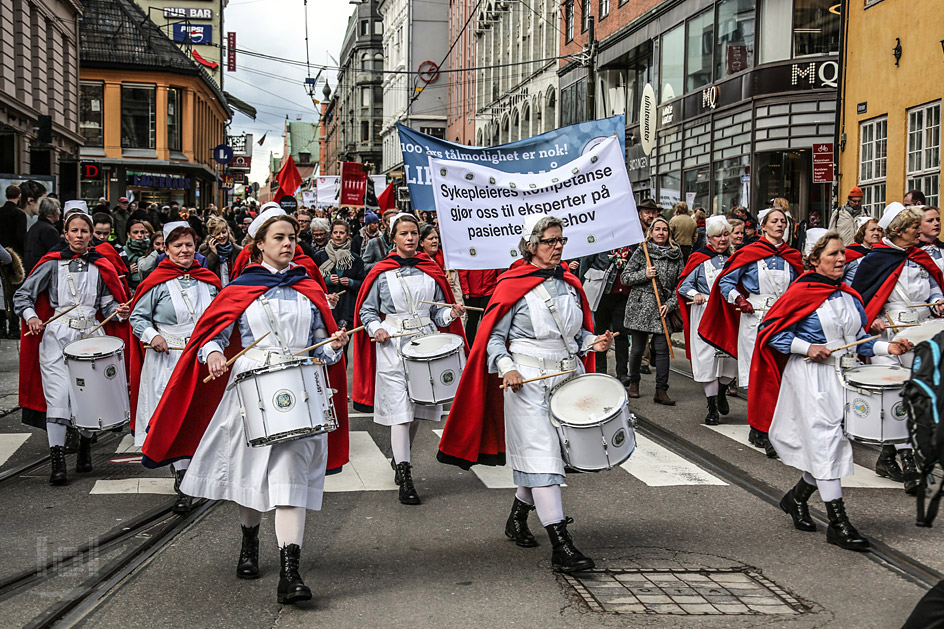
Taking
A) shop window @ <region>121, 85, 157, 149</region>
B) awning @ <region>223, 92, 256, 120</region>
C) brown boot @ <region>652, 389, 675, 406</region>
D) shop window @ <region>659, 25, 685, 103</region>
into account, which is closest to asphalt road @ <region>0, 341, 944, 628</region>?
brown boot @ <region>652, 389, 675, 406</region>

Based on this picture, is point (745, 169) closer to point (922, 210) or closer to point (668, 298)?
point (668, 298)

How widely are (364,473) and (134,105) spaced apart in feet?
177

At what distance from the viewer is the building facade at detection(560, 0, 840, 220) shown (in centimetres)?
2361

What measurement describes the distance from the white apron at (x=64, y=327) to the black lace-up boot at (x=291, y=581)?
374cm

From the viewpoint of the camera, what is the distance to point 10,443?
9602 millimetres

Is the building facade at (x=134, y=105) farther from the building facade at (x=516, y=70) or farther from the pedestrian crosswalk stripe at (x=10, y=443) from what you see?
the pedestrian crosswalk stripe at (x=10, y=443)

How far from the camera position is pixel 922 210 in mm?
8852

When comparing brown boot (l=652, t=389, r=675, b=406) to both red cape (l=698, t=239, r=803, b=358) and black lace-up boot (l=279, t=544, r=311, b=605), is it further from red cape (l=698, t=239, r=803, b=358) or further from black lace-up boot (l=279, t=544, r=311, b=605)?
black lace-up boot (l=279, t=544, r=311, b=605)

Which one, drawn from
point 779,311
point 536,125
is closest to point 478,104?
point 536,125

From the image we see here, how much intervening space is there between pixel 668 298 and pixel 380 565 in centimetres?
661

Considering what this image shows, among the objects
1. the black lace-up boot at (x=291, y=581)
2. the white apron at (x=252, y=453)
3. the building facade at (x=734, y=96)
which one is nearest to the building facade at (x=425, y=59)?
the building facade at (x=734, y=96)

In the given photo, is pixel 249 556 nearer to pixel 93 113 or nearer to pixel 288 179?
pixel 288 179

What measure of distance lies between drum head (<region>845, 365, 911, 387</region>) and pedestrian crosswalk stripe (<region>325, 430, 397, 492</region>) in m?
3.20

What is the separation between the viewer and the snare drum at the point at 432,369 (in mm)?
7730
